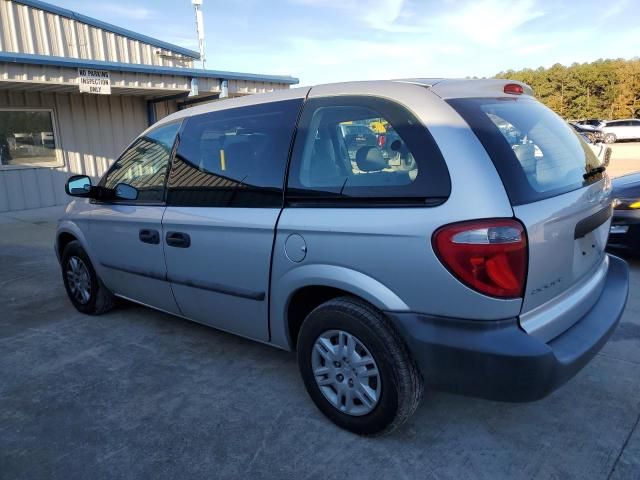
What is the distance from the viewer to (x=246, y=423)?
107 inches

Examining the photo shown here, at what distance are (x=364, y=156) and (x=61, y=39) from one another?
36.6ft

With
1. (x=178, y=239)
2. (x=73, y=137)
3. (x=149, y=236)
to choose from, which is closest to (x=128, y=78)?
(x=73, y=137)

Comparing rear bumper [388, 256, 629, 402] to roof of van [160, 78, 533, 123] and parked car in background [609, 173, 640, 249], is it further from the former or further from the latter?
parked car in background [609, 173, 640, 249]

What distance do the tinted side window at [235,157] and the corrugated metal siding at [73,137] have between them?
8.85m

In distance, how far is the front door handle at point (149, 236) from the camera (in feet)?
11.1

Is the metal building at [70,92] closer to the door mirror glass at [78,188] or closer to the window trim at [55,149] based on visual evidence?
the window trim at [55,149]

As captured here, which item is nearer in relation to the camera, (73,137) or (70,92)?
(70,92)

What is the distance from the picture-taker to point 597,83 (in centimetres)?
3706

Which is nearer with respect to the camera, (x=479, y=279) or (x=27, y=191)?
(x=479, y=279)

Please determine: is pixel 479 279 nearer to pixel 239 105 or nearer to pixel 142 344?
pixel 239 105

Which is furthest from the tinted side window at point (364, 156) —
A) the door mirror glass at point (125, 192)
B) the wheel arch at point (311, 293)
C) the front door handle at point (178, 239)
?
the door mirror glass at point (125, 192)

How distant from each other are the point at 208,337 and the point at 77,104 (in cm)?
946

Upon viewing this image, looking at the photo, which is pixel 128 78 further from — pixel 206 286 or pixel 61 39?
pixel 206 286

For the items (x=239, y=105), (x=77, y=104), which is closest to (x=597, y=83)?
(x=77, y=104)
